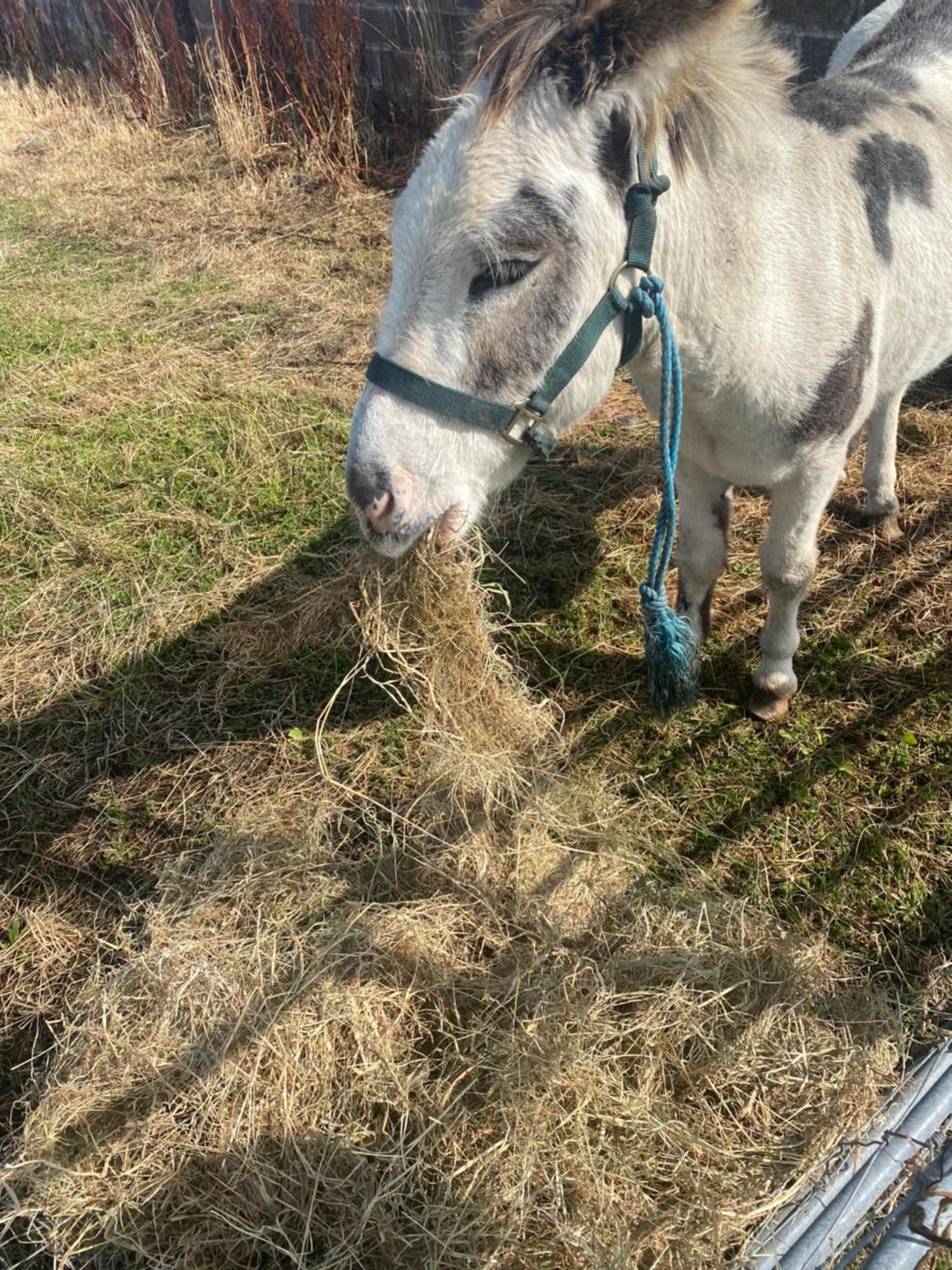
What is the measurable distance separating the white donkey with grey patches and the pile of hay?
0.58 metres

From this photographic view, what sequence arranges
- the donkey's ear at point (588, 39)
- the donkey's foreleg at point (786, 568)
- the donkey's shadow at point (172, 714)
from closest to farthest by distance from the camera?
the donkey's ear at point (588, 39)
the donkey's foreleg at point (786, 568)
the donkey's shadow at point (172, 714)

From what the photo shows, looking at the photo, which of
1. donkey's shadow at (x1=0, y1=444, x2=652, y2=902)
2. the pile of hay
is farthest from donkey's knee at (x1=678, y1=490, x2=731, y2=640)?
the pile of hay

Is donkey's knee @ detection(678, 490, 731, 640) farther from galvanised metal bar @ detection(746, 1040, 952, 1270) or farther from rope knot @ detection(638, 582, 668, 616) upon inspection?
galvanised metal bar @ detection(746, 1040, 952, 1270)

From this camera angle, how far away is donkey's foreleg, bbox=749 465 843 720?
7.69 ft

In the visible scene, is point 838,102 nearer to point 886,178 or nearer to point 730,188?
point 886,178

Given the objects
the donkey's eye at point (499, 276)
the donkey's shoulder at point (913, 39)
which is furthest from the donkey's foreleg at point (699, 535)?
the donkey's shoulder at point (913, 39)

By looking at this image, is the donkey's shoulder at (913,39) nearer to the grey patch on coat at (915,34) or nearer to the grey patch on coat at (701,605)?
the grey patch on coat at (915,34)

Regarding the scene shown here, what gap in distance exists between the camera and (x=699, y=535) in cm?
274

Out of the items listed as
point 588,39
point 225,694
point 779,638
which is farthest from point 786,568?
point 225,694

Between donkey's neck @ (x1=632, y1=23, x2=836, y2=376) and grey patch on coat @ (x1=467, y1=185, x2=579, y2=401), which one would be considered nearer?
grey patch on coat @ (x1=467, y1=185, x2=579, y2=401)

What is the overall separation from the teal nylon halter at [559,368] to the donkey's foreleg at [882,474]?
6.25ft

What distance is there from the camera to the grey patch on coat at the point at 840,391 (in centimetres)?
210

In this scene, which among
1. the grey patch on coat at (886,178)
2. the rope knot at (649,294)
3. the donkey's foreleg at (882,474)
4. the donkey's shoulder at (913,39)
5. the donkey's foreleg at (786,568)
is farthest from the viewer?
the donkey's foreleg at (882,474)

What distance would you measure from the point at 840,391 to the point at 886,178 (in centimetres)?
62
